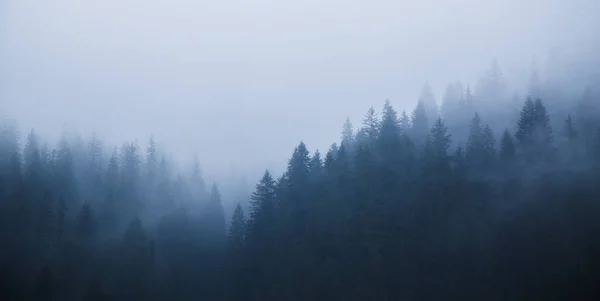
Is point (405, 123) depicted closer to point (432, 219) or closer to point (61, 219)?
point (432, 219)

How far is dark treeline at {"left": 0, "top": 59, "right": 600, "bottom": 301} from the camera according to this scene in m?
55.0

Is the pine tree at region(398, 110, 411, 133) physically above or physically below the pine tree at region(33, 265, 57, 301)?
above

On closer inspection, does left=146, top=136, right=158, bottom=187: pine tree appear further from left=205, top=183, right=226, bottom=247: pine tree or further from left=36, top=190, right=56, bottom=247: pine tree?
left=36, top=190, right=56, bottom=247: pine tree

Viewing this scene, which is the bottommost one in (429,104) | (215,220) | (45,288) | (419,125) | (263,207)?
(45,288)

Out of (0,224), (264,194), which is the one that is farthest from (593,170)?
(0,224)

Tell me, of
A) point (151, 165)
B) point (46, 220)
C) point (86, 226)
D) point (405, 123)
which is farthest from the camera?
point (151, 165)

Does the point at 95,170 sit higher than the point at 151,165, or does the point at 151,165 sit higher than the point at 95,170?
the point at 151,165

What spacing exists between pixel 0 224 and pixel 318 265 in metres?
42.9

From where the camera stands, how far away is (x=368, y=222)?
6169cm

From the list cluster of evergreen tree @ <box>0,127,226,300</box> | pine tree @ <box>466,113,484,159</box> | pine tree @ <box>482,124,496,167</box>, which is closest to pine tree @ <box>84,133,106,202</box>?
cluster of evergreen tree @ <box>0,127,226,300</box>

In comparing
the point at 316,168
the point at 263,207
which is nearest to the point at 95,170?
the point at 263,207

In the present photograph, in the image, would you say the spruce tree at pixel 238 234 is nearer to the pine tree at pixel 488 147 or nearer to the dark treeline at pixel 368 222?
the dark treeline at pixel 368 222

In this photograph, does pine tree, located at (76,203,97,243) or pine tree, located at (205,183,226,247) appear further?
pine tree, located at (205,183,226,247)

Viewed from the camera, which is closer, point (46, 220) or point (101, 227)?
point (46, 220)
